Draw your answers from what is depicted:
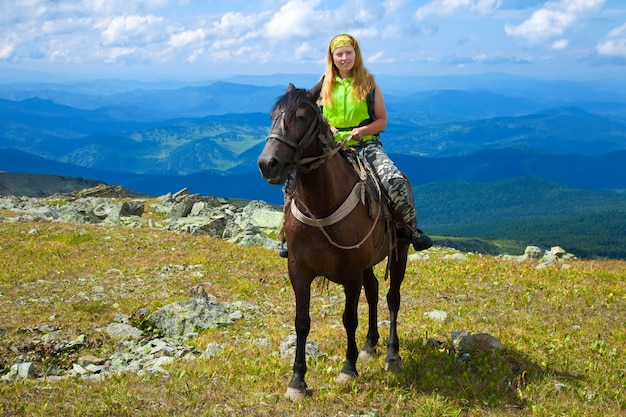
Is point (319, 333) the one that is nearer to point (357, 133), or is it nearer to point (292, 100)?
point (357, 133)

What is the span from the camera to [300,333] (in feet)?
27.1

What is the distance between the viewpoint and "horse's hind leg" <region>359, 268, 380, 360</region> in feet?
32.8

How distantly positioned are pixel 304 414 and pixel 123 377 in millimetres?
3413

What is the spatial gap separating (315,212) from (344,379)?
288cm

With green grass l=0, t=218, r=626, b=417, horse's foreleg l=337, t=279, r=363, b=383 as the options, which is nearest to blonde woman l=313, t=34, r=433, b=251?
horse's foreleg l=337, t=279, r=363, b=383

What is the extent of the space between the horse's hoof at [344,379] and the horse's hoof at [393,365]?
0.90 meters

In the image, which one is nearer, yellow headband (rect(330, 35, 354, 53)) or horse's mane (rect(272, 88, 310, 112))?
horse's mane (rect(272, 88, 310, 112))

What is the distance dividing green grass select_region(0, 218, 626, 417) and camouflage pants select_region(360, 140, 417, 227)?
272cm

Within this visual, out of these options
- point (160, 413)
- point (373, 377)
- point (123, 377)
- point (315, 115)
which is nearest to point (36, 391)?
point (123, 377)

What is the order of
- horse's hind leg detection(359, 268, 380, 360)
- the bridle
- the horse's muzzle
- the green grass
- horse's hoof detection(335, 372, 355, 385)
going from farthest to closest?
horse's hind leg detection(359, 268, 380, 360) → horse's hoof detection(335, 372, 355, 385) → the green grass → the bridle → the horse's muzzle

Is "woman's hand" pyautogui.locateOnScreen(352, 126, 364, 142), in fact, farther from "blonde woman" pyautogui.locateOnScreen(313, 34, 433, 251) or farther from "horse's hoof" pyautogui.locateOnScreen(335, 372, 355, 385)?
"horse's hoof" pyautogui.locateOnScreen(335, 372, 355, 385)

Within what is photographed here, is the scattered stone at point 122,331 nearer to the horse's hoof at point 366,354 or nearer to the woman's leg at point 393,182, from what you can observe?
the horse's hoof at point 366,354

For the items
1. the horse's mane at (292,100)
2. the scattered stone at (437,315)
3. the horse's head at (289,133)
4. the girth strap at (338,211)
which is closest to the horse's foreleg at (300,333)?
the girth strap at (338,211)

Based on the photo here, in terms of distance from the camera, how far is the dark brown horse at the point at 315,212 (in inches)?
272
